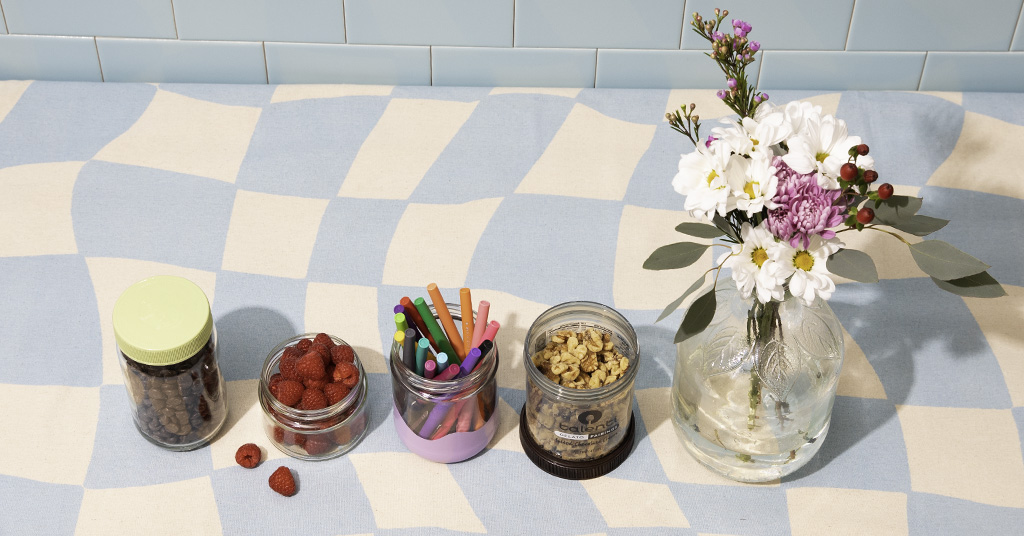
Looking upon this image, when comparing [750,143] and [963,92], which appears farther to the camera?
[963,92]

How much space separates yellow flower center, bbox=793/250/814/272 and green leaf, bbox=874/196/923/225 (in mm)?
69

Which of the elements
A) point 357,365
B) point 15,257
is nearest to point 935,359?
point 357,365

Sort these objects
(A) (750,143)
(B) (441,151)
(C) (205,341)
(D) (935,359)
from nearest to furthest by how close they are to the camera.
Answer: (A) (750,143)
(C) (205,341)
(D) (935,359)
(B) (441,151)

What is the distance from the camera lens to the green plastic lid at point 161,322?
81 centimetres

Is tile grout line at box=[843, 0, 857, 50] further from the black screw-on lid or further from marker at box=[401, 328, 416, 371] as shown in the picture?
marker at box=[401, 328, 416, 371]

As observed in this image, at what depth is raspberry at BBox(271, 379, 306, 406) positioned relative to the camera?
2.81ft

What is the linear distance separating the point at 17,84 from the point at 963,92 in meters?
1.37

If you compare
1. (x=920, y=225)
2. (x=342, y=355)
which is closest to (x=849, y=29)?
(x=920, y=225)

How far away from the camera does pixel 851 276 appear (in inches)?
27.3

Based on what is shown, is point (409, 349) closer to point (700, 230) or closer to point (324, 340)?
point (324, 340)

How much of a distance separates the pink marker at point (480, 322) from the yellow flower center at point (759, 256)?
27 centimetres

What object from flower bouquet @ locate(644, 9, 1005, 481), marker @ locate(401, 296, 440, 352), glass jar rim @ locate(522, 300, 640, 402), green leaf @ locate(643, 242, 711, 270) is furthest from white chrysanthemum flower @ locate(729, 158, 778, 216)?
marker @ locate(401, 296, 440, 352)

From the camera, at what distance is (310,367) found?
871 millimetres

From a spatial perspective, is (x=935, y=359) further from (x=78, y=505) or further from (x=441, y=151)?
(x=78, y=505)
